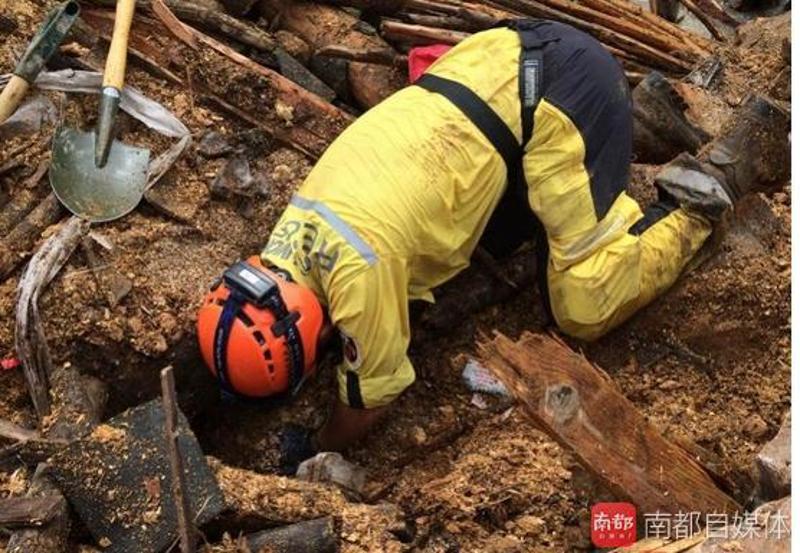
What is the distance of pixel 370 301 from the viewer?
4371mm

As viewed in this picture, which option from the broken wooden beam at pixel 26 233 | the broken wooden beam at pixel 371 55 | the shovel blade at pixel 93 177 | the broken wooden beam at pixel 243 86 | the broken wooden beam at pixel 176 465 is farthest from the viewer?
the broken wooden beam at pixel 371 55

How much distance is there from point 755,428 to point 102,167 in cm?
313

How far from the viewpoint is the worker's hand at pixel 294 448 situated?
4902 mm

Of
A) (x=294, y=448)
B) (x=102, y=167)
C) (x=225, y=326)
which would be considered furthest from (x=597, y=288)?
(x=102, y=167)

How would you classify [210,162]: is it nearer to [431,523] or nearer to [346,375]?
[346,375]

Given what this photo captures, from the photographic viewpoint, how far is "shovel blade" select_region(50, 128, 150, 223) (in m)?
5.06

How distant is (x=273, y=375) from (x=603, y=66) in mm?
1957

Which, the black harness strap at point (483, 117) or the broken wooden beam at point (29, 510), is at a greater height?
the black harness strap at point (483, 117)

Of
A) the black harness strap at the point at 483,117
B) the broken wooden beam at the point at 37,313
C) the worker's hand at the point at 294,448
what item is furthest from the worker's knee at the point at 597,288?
the broken wooden beam at the point at 37,313

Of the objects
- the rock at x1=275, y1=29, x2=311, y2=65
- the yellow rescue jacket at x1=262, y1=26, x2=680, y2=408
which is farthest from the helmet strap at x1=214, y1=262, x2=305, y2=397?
the rock at x1=275, y1=29, x2=311, y2=65

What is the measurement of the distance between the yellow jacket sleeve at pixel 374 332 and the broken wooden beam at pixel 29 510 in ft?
4.06

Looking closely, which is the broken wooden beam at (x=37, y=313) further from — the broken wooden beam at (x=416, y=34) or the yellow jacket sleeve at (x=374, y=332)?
the broken wooden beam at (x=416, y=34)

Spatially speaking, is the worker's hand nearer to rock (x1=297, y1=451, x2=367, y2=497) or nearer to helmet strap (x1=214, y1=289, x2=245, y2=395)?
rock (x1=297, y1=451, x2=367, y2=497)

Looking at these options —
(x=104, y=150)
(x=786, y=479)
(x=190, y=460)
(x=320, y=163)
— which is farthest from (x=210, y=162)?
(x=786, y=479)
